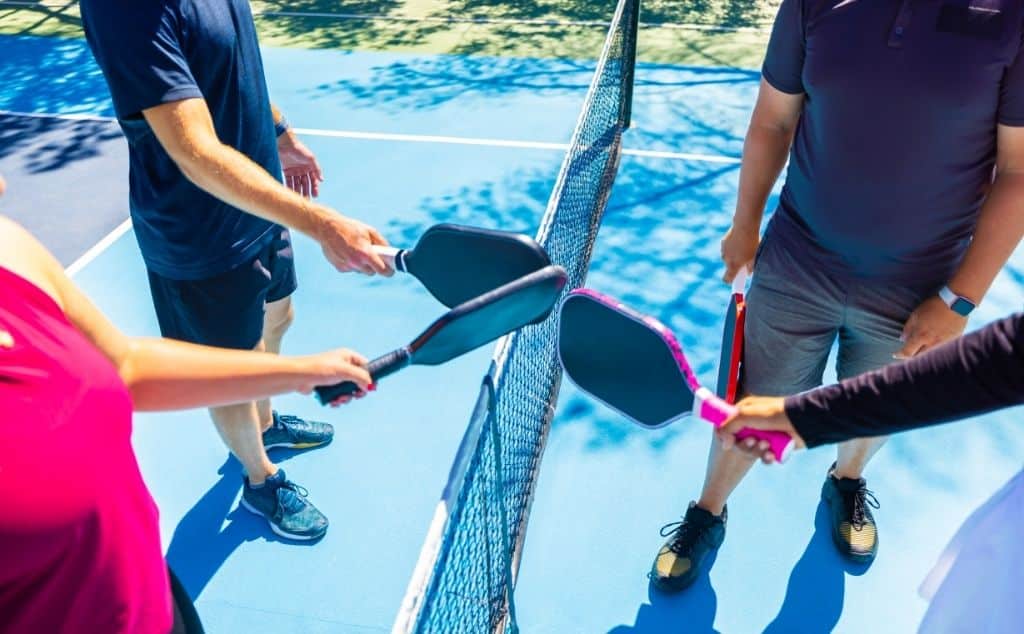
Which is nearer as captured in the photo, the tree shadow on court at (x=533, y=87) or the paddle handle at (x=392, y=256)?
the paddle handle at (x=392, y=256)

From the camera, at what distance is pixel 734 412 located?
1919 mm

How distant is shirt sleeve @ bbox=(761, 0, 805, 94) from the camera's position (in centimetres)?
224

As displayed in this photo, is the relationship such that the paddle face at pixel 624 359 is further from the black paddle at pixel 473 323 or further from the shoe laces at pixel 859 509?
the shoe laces at pixel 859 509

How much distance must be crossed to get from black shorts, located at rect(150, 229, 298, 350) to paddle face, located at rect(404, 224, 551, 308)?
72 cm

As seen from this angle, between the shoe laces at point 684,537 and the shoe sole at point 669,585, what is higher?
the shoe laces at point 684,537

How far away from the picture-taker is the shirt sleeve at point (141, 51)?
215 cm

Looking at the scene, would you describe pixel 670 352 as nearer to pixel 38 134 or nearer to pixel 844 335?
pixel 844 335

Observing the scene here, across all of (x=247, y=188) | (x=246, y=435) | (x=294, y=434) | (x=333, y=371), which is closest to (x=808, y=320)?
(x=333, y=371)

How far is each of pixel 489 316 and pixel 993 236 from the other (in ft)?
4.93

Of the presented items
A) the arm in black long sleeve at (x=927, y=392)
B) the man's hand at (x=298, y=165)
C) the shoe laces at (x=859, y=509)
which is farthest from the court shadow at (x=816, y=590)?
the man's hand at (x=298, y=165)

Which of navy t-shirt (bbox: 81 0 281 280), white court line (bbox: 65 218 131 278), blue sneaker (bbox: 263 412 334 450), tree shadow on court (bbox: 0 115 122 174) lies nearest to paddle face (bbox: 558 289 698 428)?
navy t-shirt (bbox: 81 0 281 280)

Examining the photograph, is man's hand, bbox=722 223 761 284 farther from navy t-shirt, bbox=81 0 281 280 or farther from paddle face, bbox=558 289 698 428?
navy t-shirt, bbox=81 0 281 280

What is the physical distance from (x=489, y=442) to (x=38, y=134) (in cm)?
604

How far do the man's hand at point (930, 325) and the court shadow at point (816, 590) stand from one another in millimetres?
1059
